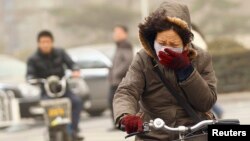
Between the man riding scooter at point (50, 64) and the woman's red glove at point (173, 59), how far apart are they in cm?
621

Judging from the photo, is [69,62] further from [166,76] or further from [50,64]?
[166,76]

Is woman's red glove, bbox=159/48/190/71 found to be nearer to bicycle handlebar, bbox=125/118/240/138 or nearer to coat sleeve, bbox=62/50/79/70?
bicycle handlebar, bbox=125/118/240/138

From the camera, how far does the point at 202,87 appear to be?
4.52 meters

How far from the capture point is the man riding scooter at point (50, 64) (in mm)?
10587

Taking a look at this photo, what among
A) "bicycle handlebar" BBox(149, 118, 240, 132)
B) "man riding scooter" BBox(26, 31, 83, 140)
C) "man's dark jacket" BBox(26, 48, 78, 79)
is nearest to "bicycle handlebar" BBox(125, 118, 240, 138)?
"bicycle handlebar" BBox(149, 118, 240, 132)

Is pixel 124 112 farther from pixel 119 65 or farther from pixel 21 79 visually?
pixel 21 79

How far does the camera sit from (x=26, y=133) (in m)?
15.0

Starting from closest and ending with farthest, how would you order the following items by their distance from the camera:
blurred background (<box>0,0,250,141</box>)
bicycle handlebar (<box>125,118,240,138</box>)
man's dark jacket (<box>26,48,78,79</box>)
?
bicycle handlebar (<box>125,118,240,138</box>) → man's dark jacket (<box>26,48,78,79</box>) → blurred background (<box>0,0,250,141</box>)

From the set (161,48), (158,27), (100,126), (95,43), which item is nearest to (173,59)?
(161,48)

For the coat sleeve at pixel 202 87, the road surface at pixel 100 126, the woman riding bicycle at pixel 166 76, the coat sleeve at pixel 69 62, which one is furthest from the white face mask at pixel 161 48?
the road surface at pixel 100 126

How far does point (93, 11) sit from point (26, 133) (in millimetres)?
24909

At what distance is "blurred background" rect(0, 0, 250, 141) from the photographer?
15.7m

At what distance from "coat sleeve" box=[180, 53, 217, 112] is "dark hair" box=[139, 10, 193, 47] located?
0.20m

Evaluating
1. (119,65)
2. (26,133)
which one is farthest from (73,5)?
(119,65)
